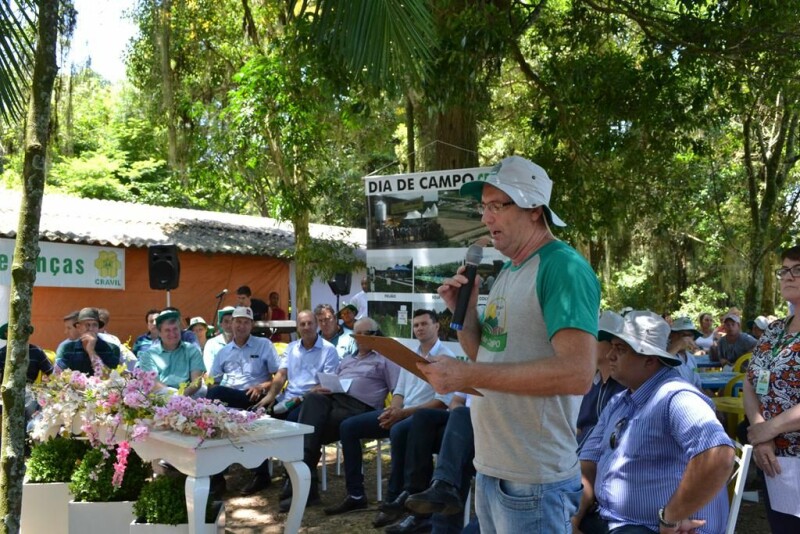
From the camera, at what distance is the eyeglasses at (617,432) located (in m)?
3.18

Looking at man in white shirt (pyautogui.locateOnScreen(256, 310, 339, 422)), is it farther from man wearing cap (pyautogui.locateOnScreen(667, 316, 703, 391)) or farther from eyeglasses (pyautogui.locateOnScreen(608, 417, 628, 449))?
eyeglasses (pyautogui.locateOnScreen(608, 417, 628, 449))

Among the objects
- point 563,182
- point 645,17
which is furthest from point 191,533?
point 645,17

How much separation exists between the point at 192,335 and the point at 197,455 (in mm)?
5375

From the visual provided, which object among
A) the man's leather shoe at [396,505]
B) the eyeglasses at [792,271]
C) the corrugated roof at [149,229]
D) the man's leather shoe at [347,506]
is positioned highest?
the corrugated roof at [149,229]

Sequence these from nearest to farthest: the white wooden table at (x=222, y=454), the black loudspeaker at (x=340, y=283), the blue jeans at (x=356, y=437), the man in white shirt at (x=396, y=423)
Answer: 1. the white wooden table at (x=222, y=454)
2. the man in white shirt at (x=396, y=423)
3. the blue jeans at (x=356, y=437)
4. the black loudspeaker at (x=340, y=283)

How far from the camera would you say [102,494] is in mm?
5059

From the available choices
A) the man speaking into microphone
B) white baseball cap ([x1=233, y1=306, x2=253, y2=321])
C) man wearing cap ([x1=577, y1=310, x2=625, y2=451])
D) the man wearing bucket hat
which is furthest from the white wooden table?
white baseball cap ([x1=233, y1=306, x2=253, y2=321])

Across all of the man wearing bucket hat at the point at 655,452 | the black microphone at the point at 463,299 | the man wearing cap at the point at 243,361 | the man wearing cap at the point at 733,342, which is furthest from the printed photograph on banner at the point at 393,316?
the man wearing cap at the point at 733,342

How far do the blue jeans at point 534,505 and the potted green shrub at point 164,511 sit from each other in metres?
2.70

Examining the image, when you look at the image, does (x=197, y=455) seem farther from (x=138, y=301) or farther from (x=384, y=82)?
(x=138, y=301)

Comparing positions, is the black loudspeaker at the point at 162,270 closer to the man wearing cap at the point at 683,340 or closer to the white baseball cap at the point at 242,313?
the white baseball cap at the point at 242,313

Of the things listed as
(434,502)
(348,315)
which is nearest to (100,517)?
(434,502)

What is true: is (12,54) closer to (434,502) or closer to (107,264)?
(434,502)

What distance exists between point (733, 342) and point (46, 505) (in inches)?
333
